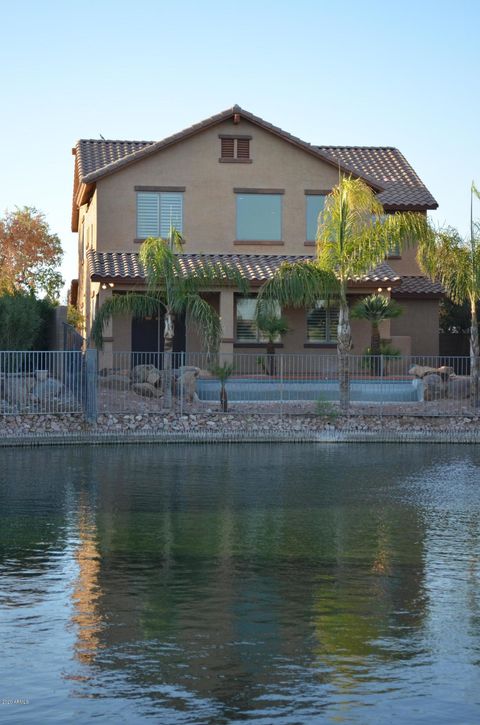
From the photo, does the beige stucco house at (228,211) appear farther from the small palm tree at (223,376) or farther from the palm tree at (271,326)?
the small palm tree at (223,376)

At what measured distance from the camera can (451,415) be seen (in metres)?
32.2

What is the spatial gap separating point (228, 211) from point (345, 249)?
806 cm

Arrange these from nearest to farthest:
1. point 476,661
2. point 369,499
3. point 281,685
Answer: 1. point 281,685
2. point 476,661
3. point 369,499

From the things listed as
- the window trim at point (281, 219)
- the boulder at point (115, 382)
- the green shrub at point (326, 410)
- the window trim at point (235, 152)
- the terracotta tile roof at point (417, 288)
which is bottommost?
the green shrub at point (326, 410)

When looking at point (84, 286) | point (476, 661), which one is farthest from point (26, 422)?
point (476, 661)

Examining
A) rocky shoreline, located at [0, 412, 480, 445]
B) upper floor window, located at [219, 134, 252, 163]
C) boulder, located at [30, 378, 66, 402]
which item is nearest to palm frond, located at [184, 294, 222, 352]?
rocky shoreline, located at [0, 412, 480, 445]

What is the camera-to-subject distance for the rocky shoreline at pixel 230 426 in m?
29.5

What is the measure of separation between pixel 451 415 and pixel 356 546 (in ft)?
60.9

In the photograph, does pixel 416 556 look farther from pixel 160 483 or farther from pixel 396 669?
pixel 160 483

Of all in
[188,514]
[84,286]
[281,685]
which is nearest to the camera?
[281,685]

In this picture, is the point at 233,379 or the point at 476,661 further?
the point at 233,379

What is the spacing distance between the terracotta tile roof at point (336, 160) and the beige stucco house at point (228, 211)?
72 millimetres

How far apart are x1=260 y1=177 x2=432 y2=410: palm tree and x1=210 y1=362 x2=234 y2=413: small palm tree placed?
2680 millimetres

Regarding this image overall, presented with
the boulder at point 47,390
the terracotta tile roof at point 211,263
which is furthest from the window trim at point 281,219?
the boulder at point 47,390
